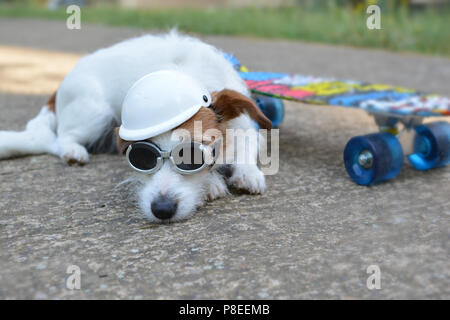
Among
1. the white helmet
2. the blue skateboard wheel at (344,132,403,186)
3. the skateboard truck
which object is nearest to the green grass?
the skateboard truck

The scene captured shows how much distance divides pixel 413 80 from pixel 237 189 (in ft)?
13.1

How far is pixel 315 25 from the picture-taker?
9336 mm

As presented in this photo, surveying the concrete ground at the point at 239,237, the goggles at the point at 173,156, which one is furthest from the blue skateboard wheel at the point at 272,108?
the goggles at the point at 173,156

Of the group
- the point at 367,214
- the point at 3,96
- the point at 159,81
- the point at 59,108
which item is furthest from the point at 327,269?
the point at 3,96

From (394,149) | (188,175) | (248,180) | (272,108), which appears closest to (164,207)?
(188,175)

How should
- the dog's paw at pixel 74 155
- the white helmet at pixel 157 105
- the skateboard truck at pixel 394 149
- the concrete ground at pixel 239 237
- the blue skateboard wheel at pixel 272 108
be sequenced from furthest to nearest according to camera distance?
the blue skateboard wheel at pixel 272 108
the dog's paw at pixel 74 155
the skateboard truck at pixel 394 149
the white helmet at pixel 157 105
the concrete ground at pixel 239 237

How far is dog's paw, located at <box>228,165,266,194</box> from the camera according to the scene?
2674mm

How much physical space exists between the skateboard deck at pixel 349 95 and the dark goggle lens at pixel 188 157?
0.87 metres

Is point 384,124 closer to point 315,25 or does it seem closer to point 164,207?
point 164,207

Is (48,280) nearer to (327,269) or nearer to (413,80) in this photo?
(327,269)

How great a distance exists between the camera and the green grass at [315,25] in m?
7.97

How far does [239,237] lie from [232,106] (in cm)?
67

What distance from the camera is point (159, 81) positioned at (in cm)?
229

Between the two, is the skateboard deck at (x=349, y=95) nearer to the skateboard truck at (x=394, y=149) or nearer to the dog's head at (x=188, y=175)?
the skateboard truck at (x=394, y=149)
